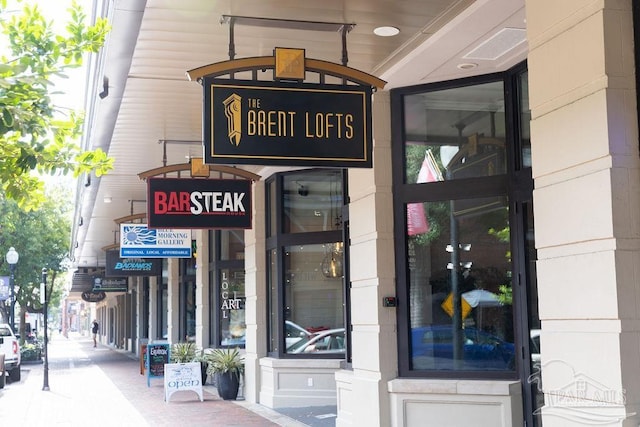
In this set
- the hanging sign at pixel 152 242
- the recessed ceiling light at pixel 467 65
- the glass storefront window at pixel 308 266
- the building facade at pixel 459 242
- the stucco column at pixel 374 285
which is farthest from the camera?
the hanging sign at pixel 152 242

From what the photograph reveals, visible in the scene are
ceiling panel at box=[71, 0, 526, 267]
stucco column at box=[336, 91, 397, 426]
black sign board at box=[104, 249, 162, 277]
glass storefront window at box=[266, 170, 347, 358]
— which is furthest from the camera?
black sign board at box=[104, 249, 162, 277]

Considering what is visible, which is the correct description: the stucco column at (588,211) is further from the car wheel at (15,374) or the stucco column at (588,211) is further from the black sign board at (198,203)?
the car wheel at (15,374)

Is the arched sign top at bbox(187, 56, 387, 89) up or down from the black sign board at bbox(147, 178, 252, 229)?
up

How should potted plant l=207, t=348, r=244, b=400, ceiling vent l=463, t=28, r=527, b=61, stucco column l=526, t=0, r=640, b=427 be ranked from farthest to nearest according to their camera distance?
potted plant l=207, t=348, r=244, b=400
ceiling vent l=463, t=28, r=527, b=61
stucco column l=526, t=0, r=640, b=427

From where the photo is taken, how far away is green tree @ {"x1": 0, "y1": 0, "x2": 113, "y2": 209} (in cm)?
698

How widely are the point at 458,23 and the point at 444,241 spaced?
268 centimetres

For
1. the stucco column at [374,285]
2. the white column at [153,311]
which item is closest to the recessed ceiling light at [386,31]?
the stucco column at [374,285]

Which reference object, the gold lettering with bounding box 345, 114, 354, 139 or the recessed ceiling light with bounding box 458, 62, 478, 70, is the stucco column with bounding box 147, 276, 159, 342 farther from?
the gold lettering with bounding box 345, 114, 354, 139

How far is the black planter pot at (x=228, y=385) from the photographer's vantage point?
50.4 ft

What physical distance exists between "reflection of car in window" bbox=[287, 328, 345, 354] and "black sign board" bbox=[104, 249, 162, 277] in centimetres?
993

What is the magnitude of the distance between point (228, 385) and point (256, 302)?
1.83m

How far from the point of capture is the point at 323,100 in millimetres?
6816

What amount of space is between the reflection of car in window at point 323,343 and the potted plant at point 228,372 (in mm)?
2014

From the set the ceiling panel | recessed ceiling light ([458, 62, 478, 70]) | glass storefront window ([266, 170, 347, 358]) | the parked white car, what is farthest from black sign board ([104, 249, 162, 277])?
recessed ceiling light ([458, 62, 478, 70])
